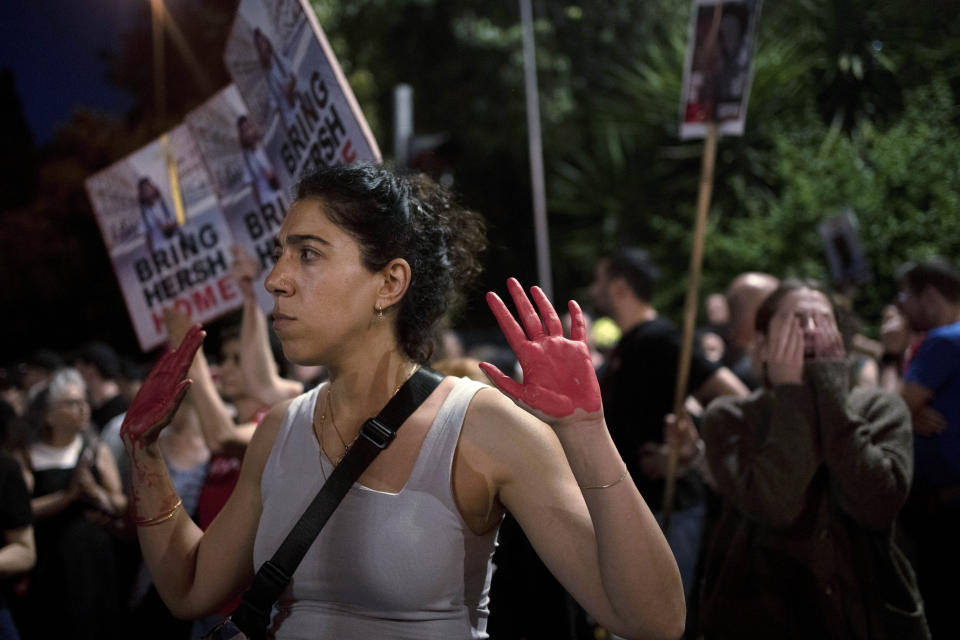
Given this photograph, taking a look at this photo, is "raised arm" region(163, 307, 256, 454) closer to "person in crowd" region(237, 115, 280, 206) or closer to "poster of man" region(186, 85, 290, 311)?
"poster of man" region(186, 85, 290, 311)

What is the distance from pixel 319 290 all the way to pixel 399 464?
1.42 feet

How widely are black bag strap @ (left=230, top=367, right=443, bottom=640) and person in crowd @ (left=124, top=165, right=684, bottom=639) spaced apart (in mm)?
34

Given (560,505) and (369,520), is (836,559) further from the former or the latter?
(369,520)

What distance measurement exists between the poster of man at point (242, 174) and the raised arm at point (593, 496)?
78.2 inches

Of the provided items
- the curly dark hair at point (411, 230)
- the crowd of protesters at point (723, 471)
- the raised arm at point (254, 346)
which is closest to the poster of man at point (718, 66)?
the crowd of protesters at point (723, 471)

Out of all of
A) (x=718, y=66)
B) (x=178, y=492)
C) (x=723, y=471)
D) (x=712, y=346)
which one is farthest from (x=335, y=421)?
(x=712, y=346)

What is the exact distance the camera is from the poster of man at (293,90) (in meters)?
3.10

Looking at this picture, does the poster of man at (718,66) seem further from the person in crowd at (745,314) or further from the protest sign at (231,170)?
the protest sign at (231,170)

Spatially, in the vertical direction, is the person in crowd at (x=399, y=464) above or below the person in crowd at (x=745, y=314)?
above

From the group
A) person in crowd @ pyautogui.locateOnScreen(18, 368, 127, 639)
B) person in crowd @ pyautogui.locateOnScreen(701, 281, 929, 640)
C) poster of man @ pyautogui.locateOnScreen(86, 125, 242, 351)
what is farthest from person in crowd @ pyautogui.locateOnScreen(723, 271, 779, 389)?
person in crowd @ pyautogui.locateOnScreen(18, 368, 127, 639)

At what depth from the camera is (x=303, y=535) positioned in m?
1.99

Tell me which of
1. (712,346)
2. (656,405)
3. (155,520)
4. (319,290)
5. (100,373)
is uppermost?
(319,290)

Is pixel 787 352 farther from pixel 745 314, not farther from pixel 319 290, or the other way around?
pixel 745 314

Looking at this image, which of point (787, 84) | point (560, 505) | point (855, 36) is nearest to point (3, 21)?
point (560, 505)
